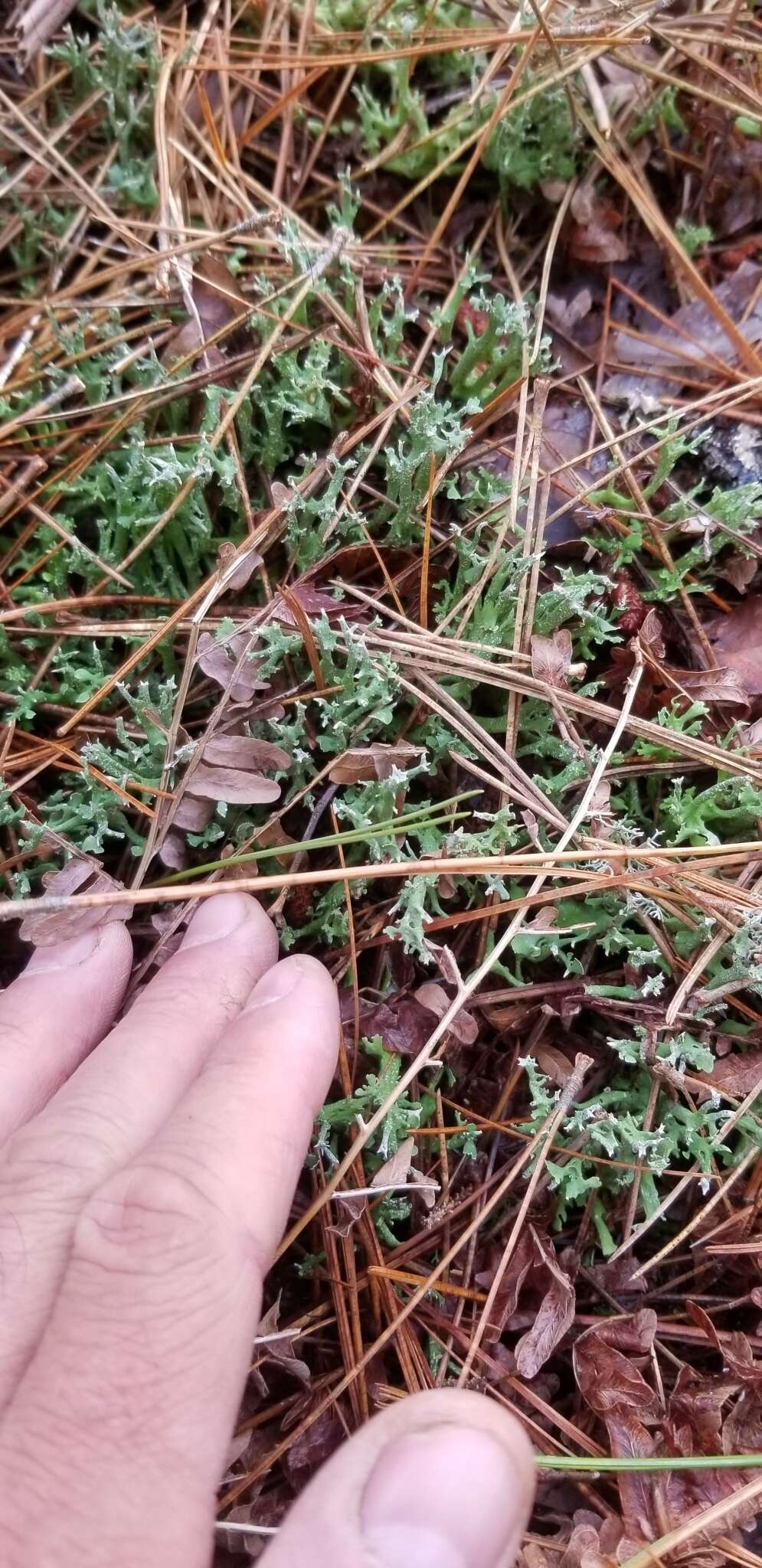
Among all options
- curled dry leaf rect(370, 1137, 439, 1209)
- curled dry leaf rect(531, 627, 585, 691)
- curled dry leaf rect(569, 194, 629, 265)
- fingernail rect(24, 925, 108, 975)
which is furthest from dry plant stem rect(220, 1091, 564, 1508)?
curled dry leaf rect(569, 194, 629, 265)

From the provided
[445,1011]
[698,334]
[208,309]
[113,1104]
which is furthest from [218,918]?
[698,334]

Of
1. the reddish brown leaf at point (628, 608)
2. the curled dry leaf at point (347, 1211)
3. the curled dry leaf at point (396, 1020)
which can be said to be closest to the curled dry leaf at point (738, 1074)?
the curled dry leaf at point (396, 1020)

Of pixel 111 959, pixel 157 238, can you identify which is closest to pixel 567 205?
pixel 157 238

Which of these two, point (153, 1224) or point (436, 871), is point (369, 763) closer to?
point (436, 871)

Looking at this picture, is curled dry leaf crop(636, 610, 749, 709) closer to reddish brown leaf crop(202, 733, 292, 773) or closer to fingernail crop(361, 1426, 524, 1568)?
reddish brown leaf crop(202, 733, 292, 773)

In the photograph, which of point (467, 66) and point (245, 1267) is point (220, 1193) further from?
point (467, 66)

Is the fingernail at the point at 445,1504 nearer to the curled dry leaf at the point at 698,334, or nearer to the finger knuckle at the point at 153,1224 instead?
the finger knuckle at the point at 153,1224

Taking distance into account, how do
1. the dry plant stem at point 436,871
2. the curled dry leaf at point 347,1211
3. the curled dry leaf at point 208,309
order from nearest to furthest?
the dry plant stem at point 436,871, the curled dry leaf at point 347,1211, the curled dry leaf at point 208,309

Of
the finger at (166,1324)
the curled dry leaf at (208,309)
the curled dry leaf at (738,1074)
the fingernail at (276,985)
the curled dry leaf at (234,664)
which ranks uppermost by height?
the curled dry leaf at (208,309)
